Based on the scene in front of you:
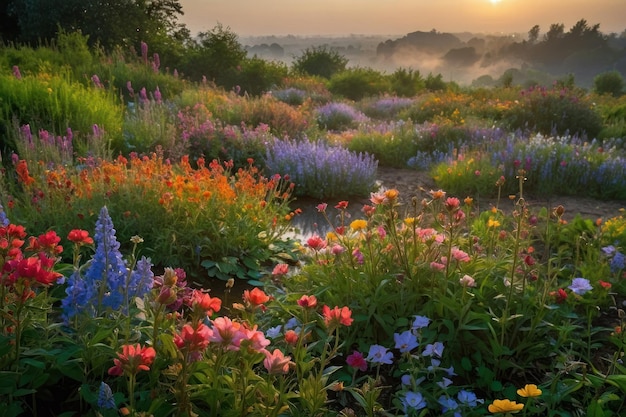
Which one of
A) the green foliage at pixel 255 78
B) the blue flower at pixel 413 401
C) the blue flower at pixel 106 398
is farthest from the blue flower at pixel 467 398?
the green foliage at pixel 255 78

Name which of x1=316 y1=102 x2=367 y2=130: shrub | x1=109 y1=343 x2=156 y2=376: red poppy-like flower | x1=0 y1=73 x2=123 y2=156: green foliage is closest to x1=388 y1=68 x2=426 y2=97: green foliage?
x1=316 y1=102 x2=367 y2=130: shrub

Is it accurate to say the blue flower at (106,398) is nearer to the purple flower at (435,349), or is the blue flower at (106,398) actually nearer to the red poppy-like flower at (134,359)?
the red poppy-like flower at (134,359)

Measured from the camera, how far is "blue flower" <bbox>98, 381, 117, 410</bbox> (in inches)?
63.9

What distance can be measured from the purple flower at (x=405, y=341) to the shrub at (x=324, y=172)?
396 centimetres

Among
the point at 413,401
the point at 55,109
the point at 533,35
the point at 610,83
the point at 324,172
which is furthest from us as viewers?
the point at 533,35

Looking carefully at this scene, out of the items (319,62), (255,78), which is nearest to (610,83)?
(319,62)

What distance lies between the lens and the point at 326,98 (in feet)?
60.1

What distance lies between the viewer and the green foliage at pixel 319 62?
28356 millimetres

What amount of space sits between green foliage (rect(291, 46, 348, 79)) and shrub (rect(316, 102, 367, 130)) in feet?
48.8

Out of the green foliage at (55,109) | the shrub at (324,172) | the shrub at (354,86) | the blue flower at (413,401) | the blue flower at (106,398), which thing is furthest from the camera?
the shrub at (354,86)

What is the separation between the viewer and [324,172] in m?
6.37

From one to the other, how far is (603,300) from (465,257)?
1249mm

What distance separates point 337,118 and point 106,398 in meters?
12.4

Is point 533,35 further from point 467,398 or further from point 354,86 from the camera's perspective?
point 467,398
